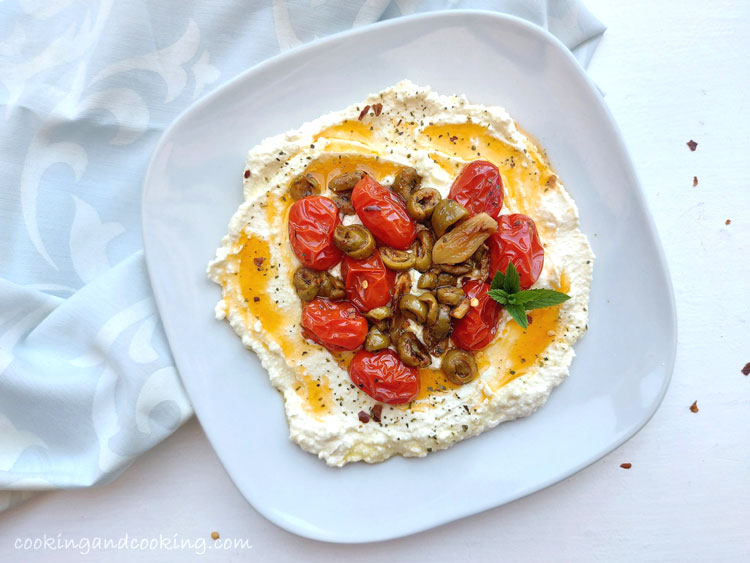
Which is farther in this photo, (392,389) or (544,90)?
(544,90)

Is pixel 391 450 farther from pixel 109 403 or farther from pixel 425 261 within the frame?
pixel 109 403

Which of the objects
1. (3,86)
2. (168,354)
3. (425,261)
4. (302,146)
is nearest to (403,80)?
(302,146)

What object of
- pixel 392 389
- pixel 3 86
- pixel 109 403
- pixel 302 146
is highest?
pixel 302 146

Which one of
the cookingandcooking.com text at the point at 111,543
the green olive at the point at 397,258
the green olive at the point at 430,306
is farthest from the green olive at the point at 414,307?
the cookingandcooking.com text at the point at 111,543

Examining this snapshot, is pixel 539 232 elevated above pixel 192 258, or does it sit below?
above

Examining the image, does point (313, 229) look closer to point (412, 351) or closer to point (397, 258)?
point (397, 258)

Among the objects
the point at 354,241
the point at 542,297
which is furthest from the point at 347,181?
the point at 542,297

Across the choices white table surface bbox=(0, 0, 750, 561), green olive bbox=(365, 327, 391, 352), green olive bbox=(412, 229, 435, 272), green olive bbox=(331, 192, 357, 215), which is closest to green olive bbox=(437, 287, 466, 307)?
green olive bbox=(412, 229, 435, 272)
